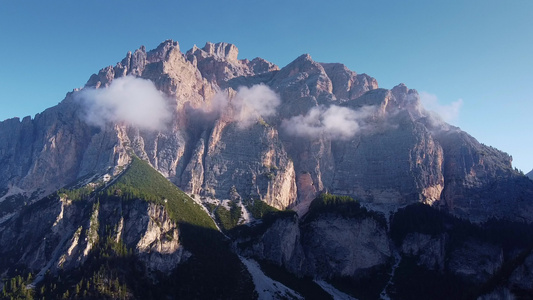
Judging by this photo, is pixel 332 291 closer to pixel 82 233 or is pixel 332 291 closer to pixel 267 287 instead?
pixel 267 287

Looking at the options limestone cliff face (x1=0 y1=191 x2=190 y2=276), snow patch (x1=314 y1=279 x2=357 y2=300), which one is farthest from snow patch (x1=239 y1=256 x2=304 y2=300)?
limestone cliff face (x1=0 y1=191 x2=190 y2=276)

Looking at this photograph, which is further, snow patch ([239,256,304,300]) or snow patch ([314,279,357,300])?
snow patch ([314,279,357,300])

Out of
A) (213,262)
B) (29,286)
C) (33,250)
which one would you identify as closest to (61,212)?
(33,250)

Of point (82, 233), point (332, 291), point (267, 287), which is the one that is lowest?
point (332, 291)

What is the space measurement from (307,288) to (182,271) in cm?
5324

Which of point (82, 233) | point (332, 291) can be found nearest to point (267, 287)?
point (332, 291)

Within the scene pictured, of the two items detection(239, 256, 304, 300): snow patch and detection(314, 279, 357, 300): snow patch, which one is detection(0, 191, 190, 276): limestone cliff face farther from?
detection(314, 279, 357, 300): snow patch

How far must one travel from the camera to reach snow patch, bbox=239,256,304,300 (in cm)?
15750

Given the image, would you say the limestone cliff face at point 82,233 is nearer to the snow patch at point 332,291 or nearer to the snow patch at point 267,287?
the snow patch at point 267,287

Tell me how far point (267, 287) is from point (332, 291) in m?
36.0

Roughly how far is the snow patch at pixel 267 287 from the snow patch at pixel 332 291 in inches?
805

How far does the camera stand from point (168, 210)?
189 metres

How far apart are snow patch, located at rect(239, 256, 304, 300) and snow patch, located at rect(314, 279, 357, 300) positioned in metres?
20.5

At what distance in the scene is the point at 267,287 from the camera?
163250 millimetres
